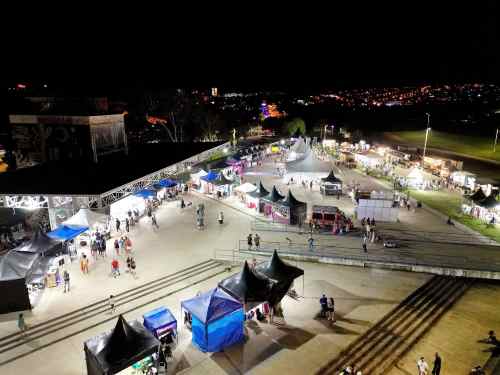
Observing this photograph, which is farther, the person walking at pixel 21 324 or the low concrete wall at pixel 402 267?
the low concrete wall at pixel 402 267

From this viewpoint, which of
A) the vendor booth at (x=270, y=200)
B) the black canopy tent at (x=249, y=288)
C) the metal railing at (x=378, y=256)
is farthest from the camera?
the vendor booth at (x=270, y=200)

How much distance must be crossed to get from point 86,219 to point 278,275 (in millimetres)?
11913

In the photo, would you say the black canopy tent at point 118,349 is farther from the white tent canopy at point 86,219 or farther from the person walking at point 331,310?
the white tent canopy at point 86,219

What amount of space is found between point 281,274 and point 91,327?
7775 millimetres

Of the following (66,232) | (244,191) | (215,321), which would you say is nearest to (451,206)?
(244,191)

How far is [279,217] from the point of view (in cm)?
2428

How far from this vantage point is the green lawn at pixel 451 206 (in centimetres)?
2342

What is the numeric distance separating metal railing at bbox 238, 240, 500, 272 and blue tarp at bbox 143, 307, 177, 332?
24.5 feet

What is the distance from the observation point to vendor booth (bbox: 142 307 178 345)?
1227 cm

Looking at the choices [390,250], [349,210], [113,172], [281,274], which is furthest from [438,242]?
[113,172]

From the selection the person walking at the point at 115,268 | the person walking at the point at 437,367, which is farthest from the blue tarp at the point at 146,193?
the person walking at the point at 437,367

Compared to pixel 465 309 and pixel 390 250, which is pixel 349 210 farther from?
pixel 465 309

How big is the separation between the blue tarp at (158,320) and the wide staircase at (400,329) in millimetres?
5375

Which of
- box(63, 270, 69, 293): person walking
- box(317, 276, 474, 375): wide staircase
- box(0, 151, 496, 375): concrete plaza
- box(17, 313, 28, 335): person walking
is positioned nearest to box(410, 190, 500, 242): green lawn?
box(0, 151, 496, 375): concrete plaza
